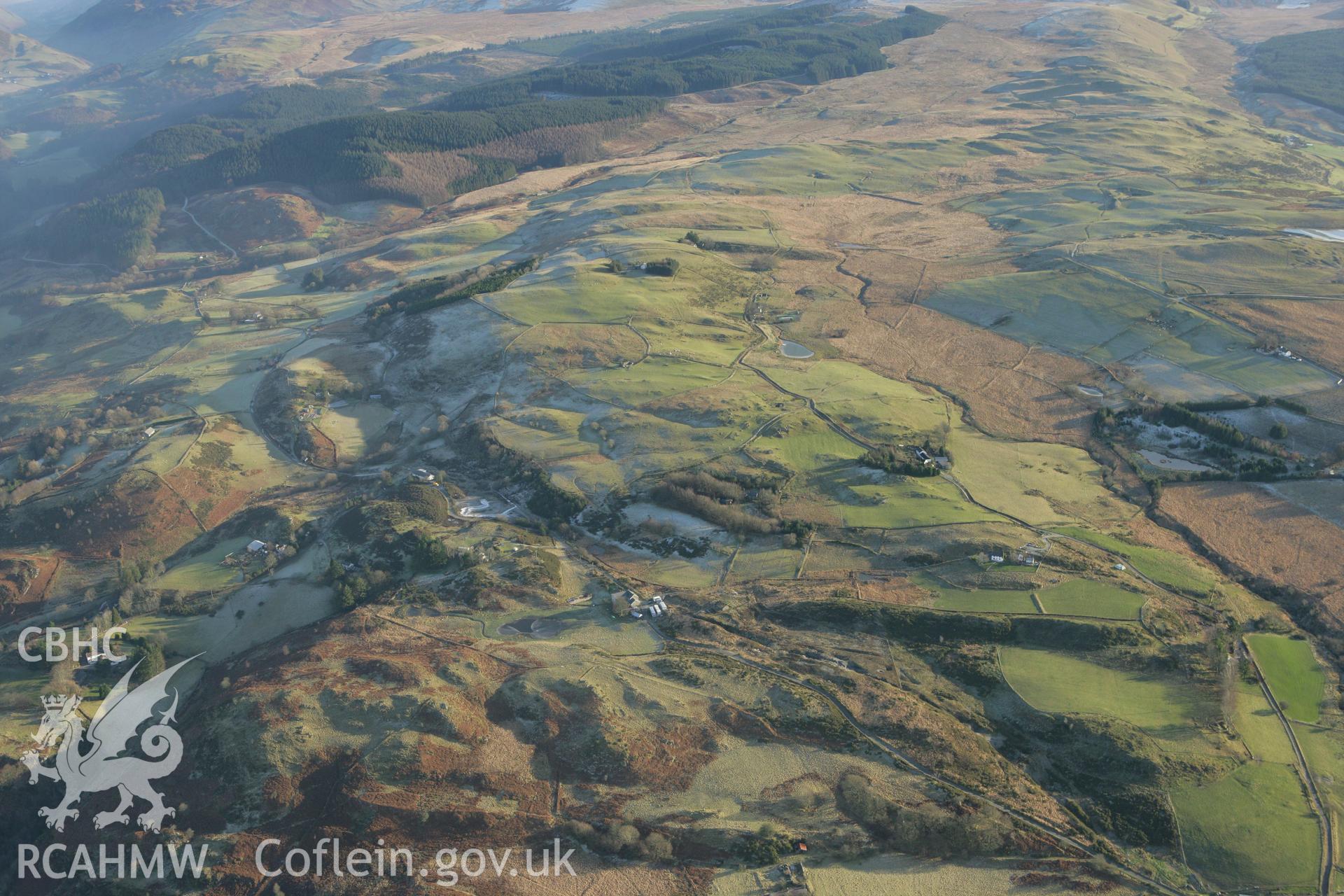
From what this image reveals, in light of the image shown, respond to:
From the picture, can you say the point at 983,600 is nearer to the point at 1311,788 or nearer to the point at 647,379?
the point at 1311,788

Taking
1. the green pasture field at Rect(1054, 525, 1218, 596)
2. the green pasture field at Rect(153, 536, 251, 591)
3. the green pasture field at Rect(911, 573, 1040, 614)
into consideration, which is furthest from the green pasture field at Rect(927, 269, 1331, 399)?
the green pasture field at Rect(153, 536, 251, 591)

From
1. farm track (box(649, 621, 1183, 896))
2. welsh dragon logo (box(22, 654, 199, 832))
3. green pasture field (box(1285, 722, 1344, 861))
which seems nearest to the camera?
farm track (box(649, 621, 1183, 896))

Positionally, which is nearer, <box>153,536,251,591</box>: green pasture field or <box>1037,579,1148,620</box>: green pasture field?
<box>1037,579,1148,620</box>: green pasture field

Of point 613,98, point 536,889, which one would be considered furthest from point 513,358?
point 613,98

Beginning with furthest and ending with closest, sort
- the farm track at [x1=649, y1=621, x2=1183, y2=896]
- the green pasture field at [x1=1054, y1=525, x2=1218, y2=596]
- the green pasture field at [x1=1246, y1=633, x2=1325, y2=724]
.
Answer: the green pasture field at [x1=1054, y1=525, x2=1218, y2=596] < the green pasture field at [x1=1246, y1=633, x2=1325, y2=724] < the farm track at [x1=649, y1=621, x2=1183, y2=896]

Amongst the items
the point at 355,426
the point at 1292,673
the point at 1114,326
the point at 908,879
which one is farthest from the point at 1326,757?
the point at 355,426

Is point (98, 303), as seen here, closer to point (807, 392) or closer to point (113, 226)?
point (113, 226)

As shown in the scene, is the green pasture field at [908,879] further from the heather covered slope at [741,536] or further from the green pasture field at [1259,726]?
the green pasture field at [1259,726]

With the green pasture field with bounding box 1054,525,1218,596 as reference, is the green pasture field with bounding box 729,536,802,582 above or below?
above

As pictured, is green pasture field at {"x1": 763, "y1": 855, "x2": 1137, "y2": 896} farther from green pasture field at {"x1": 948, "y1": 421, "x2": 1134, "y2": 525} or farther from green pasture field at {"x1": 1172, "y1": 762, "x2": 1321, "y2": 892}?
green pasture field at {"x1": 948, "y1": 421, "x2": 1134, "y2": 525}
